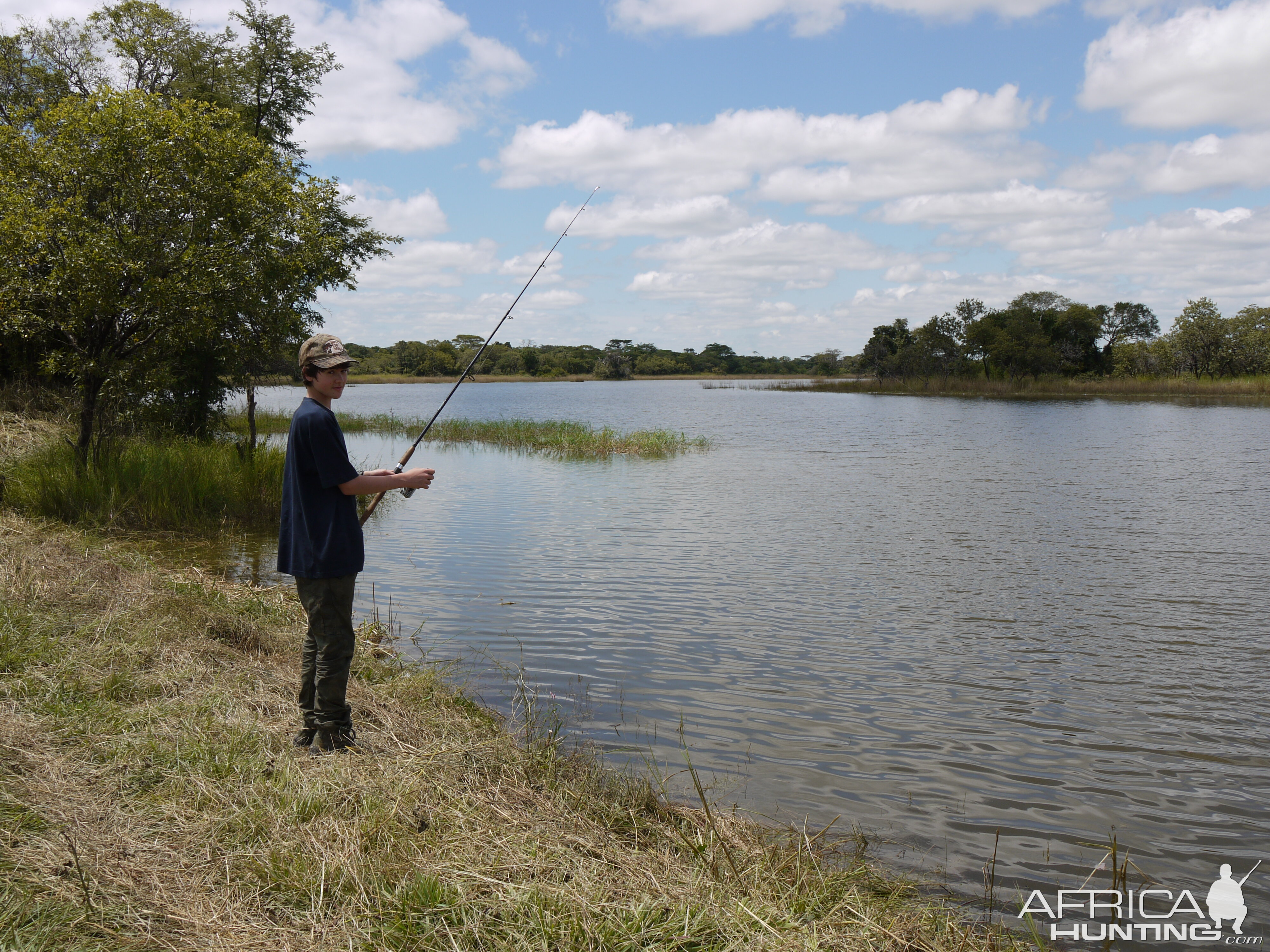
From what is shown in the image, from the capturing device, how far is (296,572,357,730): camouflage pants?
4223 mm

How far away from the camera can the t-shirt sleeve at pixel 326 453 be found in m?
4.10

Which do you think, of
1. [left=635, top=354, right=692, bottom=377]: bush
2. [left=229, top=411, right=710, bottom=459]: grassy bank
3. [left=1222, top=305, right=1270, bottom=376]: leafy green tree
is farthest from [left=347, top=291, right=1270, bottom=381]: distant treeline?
[left=635, top=354, right=692, bottom=377]: bush

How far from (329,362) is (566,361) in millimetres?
160818

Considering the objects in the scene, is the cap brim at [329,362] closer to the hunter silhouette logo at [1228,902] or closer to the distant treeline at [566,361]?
the hunter silhouette logo at [1228,902]

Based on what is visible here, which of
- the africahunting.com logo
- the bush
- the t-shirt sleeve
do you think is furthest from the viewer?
the bush

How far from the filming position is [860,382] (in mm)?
108938

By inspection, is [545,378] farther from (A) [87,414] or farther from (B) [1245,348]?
(A) [87,414]

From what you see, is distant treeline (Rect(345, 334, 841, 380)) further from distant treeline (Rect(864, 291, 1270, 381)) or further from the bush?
distant treeline (Rect(864, 291, 1270, 381))

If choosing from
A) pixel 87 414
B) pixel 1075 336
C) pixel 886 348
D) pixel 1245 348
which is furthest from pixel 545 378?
pixel 87 414

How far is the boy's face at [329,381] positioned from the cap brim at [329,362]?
1 cm

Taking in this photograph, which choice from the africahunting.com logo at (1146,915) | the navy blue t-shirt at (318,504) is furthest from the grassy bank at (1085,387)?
the navy blue t-shirt at (318,504)

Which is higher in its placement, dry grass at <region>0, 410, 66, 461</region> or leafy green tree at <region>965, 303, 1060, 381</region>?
Result: leafy green tree at <region>965, 303, 1060, 381</region>

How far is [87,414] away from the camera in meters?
11.6

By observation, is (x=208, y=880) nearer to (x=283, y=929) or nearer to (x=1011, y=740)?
(x=283, y=929)
